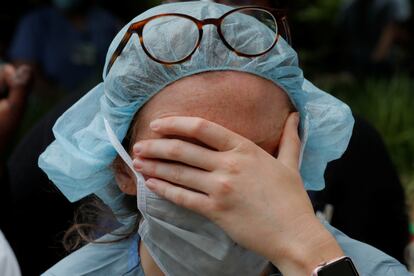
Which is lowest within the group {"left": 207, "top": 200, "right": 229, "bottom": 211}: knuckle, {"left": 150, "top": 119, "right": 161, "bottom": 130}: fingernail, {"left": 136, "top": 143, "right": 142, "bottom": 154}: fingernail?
{"left": 207, "top": 200, "right": 229, "bottom": 211}: knuckle

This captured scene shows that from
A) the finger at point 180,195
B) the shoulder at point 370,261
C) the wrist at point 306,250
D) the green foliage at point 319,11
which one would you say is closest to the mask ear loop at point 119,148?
the finger at point 180,195

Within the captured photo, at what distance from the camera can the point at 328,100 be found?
2588mm

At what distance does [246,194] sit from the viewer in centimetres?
208

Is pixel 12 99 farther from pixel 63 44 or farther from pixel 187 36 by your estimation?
pixel 63 44

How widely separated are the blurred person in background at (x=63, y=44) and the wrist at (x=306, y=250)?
5.50 metres

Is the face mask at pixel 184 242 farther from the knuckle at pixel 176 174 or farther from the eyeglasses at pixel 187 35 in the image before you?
the eyeglasses at pixel 187 35

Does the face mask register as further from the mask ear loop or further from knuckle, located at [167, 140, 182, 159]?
knuckle, located at [167, 140, 182, 159]

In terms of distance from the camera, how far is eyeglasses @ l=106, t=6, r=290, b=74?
7.38 feet

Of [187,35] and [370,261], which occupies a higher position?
[187,35]

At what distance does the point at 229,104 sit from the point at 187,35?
228 millimetres

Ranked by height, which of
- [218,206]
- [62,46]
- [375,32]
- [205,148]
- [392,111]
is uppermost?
[205,148]

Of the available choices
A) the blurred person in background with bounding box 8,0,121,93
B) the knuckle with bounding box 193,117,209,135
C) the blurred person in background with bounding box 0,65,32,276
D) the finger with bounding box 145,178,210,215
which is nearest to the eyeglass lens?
the knuckle with bounding box 193,117,209,135

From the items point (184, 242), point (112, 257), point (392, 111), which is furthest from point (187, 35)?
point (392, 111)

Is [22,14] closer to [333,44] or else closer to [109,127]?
[333,44]
